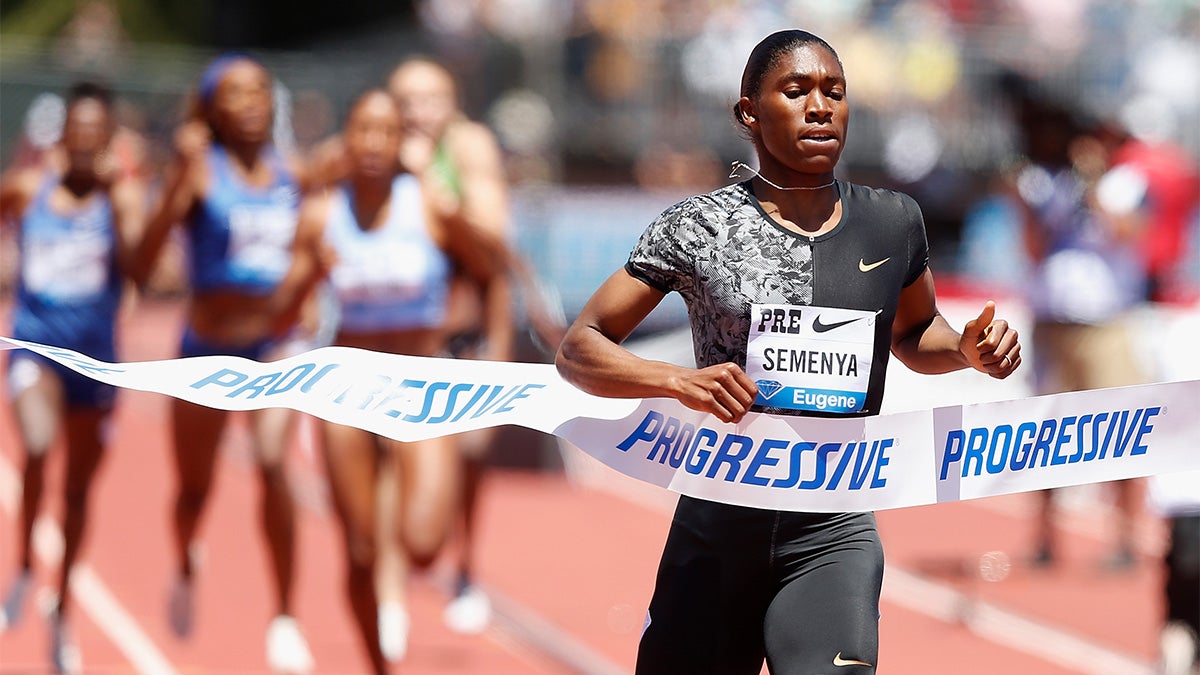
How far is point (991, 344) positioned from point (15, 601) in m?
5.35

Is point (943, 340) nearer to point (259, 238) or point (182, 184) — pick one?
point (259, 238)

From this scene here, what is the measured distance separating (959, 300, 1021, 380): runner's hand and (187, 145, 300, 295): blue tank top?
414 cm

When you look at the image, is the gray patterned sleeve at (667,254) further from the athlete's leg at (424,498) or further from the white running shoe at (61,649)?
the white running shoe at (61,649)

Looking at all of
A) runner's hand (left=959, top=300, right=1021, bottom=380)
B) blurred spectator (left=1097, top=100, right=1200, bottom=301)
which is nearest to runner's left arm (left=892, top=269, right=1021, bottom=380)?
runner's hand (left=959, top=300, right=1021, bottom=380)

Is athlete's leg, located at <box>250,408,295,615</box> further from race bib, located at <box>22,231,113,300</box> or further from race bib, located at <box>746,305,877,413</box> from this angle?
race bib, located at <box>746,305,877,413</box>

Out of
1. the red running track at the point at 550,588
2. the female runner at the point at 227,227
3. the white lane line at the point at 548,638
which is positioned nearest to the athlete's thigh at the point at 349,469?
the female runner at the point at 227,227

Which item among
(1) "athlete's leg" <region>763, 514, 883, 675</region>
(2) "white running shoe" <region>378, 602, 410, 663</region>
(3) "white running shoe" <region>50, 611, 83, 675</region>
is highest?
(1) "athlete's leg" <region>763, 514, 883, 675</region>

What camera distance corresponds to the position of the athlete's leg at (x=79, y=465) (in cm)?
766

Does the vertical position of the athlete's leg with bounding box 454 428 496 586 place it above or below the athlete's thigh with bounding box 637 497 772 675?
below

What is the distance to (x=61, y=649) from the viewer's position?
24.0 feet

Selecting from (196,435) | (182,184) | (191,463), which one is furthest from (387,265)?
(191,463)

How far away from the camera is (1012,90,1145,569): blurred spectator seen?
10055mm

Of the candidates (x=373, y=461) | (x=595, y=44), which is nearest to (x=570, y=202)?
(x=595, y=44)

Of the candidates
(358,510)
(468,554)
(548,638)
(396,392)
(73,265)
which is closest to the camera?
(396,392)
